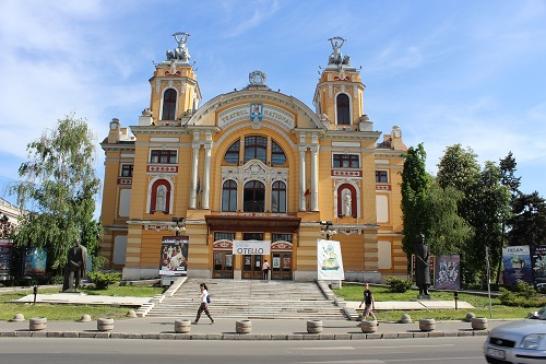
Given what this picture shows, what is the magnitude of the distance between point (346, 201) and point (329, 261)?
11.7 m

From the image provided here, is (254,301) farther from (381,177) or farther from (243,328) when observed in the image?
(381,177)

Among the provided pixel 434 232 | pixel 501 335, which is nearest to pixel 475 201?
pixel 434 232

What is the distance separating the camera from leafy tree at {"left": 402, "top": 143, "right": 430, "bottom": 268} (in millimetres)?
38062

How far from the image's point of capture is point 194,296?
29531 millimetres

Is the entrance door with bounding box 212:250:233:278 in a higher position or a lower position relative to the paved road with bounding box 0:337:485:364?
higher

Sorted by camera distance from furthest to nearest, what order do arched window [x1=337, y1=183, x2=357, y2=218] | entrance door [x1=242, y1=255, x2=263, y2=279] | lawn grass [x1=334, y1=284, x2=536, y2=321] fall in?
1. arched window [x1=337, y1=183, x2=357, y2=218]
2. entrance door [x1=242, y1=255, x2=263, y2=279]
3. lawn grass [x1=334, y1=284, x2=536, y2=321]

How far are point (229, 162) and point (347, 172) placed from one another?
1083cm

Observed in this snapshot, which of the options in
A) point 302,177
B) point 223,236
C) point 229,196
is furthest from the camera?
point 229,196

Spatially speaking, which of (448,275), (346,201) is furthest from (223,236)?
(448,275)

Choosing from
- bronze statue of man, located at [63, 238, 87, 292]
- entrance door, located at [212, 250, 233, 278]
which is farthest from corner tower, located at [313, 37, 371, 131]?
bronze statue of man, located at [63, 238, 87, 292]

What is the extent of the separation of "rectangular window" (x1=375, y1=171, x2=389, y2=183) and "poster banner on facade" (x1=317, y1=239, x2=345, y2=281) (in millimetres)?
16911

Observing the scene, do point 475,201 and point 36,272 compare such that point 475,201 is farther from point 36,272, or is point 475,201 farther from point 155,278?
point 36,272

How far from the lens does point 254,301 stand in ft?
92.0

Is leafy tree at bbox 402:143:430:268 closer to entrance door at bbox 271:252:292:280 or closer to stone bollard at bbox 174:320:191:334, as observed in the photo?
entrance door at bbox 271:252:292:280
